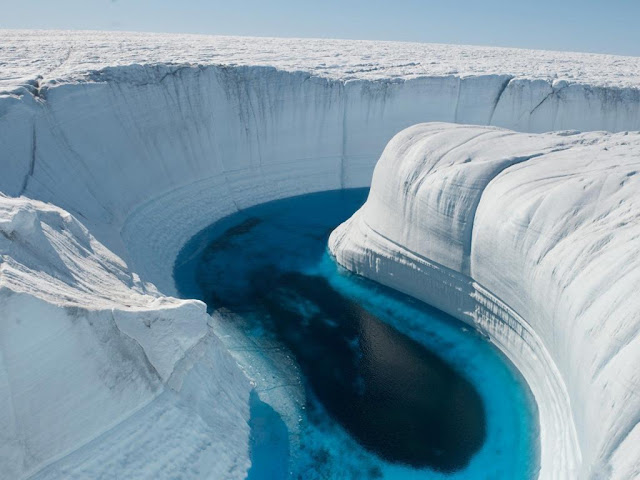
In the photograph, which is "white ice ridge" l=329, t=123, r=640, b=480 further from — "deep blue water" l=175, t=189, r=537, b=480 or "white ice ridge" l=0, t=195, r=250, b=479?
"white ice ridge" l=0, t=195, r=250, b=479

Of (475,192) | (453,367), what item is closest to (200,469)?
(453,367)

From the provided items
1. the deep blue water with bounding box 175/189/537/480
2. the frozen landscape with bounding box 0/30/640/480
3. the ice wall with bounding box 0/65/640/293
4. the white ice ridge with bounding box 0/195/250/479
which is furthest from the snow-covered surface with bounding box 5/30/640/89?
the white ice ridge with bounding box 0/195/250/479

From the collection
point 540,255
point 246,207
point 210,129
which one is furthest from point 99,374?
point 210,129

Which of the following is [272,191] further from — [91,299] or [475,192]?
[91,299]

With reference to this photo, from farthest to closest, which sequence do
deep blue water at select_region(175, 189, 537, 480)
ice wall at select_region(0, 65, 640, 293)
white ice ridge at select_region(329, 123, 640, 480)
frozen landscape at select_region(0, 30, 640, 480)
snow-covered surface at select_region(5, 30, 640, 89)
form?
snow-covered surface at select_region(5, 30, 640, 89)
ice wall at select_region(0, 65, 640, 293)
deep blue water at select_region(175, 189, 537, 480)
white ice ridge at select_region(329, 123, 640, 480)
frozen landscape at select_region(0, 30, 640, 480)

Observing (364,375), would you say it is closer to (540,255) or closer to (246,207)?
(540,255)

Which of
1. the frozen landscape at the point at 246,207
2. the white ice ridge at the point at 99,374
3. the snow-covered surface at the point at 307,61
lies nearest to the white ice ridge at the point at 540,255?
the frozen landscape at the point at 246,207

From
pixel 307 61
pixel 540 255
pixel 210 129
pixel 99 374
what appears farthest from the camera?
pixel 307 61

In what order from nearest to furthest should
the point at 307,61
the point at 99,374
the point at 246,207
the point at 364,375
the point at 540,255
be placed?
the point at 99,374
the point at 540,255
the point at 364,375
the point at 246,207
the point at 307,61
